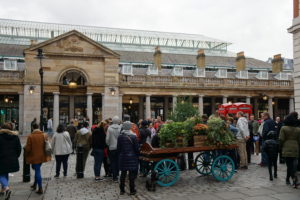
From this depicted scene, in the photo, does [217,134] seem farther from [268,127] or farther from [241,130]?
[241,130]

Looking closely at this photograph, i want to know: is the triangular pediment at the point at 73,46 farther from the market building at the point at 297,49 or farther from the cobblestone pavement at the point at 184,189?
the cobblestone pavement at the point at 184,189

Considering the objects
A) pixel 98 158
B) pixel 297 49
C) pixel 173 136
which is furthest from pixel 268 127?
pixel 297 49

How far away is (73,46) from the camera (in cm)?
2941

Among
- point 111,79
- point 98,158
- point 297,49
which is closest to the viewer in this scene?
point 98,158

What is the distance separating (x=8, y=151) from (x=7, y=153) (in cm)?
5

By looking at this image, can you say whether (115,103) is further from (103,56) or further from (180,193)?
(180,193)

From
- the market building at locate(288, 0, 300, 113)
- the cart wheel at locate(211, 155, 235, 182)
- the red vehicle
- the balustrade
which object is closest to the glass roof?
the balustrade

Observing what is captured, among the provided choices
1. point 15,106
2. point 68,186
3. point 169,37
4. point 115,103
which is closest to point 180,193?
point 68,186

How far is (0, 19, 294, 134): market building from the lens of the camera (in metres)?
28.6

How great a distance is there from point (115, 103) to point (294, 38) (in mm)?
18403

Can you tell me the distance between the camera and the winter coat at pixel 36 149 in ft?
27.3

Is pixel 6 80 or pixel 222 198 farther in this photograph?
pixel 6 80

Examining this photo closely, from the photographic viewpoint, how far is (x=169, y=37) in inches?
1940

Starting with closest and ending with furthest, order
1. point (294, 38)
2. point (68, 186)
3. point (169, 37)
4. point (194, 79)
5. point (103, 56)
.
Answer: point (68, 186) < point (294, 38) < point (103, 56) < point (194, 79) < point (169, 37)
